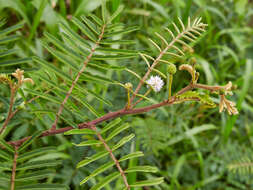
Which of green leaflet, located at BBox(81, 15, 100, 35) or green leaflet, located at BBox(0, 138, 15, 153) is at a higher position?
green leaflet, located at BBox(81, 15, 100, 35)

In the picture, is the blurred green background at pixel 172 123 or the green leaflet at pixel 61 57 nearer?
the green leaflet at pixel 61 57

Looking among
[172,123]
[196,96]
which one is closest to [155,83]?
[196,96]

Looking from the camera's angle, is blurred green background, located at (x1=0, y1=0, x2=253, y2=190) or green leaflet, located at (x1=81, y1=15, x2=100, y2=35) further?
blurred green background, located at (x1=0, y1=0, x2=253, y2=190)

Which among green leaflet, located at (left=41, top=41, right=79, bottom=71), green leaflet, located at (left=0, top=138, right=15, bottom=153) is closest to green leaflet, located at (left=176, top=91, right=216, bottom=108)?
green leaflet, located at (left=41, top=41, right=79, bottom=71)

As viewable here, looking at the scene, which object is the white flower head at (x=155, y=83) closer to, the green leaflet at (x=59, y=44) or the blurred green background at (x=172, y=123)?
the green leaflet at (x=59, y=44)

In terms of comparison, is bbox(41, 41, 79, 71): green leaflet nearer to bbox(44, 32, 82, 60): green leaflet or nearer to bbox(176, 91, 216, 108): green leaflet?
bbox(44, 32, 82, 60): green leaflet

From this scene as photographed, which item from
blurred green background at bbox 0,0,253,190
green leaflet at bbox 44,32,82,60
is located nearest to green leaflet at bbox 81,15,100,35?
green leaflet at bbox 44,32,82,60

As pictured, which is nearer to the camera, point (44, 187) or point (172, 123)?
point (44, 187)

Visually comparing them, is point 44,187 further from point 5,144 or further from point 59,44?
point 59,44

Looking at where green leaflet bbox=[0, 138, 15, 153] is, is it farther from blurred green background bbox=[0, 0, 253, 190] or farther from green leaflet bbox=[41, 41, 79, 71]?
blurred green background bbox=[0, 0, 253, 190]

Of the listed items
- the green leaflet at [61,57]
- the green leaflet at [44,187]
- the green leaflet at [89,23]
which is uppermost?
the green leaflet at [89,23]

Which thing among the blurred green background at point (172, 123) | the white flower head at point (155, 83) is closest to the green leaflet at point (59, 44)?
the white flower head at point (155, 83)

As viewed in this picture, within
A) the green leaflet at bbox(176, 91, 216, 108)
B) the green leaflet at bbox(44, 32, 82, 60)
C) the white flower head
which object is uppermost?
the green leaflet at bbox(44, 32, 82, 60)

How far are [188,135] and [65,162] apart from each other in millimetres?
636
